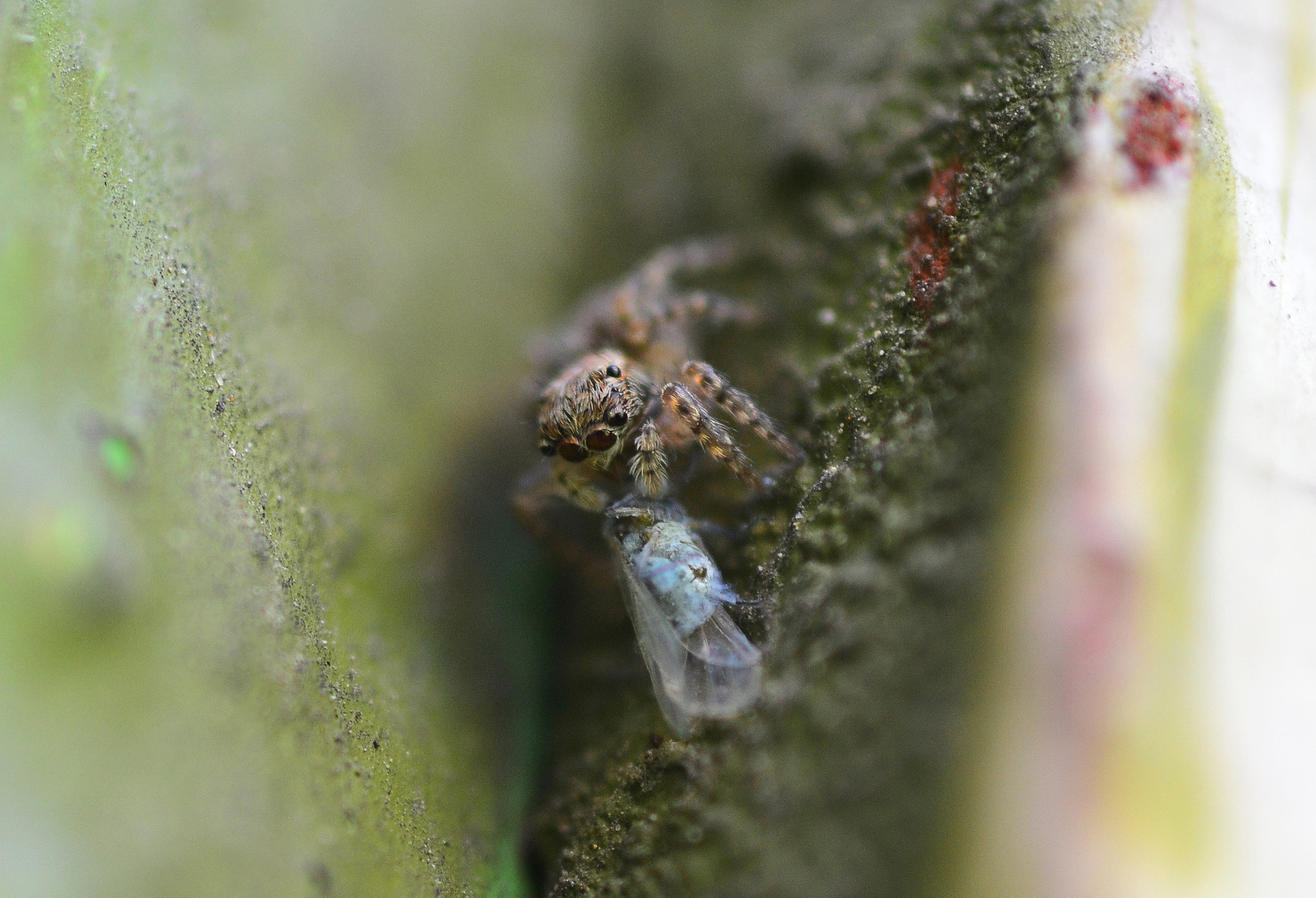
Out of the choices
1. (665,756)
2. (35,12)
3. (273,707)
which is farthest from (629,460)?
(35,12)

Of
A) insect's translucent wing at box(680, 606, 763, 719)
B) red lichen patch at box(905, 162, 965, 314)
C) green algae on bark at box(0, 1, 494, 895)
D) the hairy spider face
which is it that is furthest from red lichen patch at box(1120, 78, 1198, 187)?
green algae on bark at box(0, 1, 494, 895)

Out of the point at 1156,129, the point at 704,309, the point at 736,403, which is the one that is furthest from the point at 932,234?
the point at 704,309

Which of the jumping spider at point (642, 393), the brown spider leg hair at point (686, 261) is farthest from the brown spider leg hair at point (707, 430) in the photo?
the brown spider leg hair at point (686, 261)

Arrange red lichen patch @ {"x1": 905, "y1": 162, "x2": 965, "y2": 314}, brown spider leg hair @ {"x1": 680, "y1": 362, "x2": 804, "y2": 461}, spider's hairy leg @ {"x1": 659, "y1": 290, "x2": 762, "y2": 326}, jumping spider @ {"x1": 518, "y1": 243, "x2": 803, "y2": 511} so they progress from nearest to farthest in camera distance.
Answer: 1. red lichen patch @ {"x1": 905, "y1": 162, "x2": 965, "y2": 314}
2. brown spider leg hair @ {"x1": 680, "y1": 362, "x2": 804, "y2": 461}
3. jumping spider @ {"x1": 518, "y1": 243, "x2": 803, "y2": 511}
4. spider's hairy leg @ {"x1": 659, "y1": 290, "x2": 762, "y2": 326}

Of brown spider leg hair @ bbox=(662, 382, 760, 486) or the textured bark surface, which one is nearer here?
the textured bark surface

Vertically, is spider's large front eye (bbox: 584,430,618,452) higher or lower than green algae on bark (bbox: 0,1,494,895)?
higher

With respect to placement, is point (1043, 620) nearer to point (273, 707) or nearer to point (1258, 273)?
point (1258, 273)

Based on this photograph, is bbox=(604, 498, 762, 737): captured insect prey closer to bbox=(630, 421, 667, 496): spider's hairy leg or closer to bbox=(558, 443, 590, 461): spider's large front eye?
bbox=(630, 421, 667, 496): spider's hairy leg
